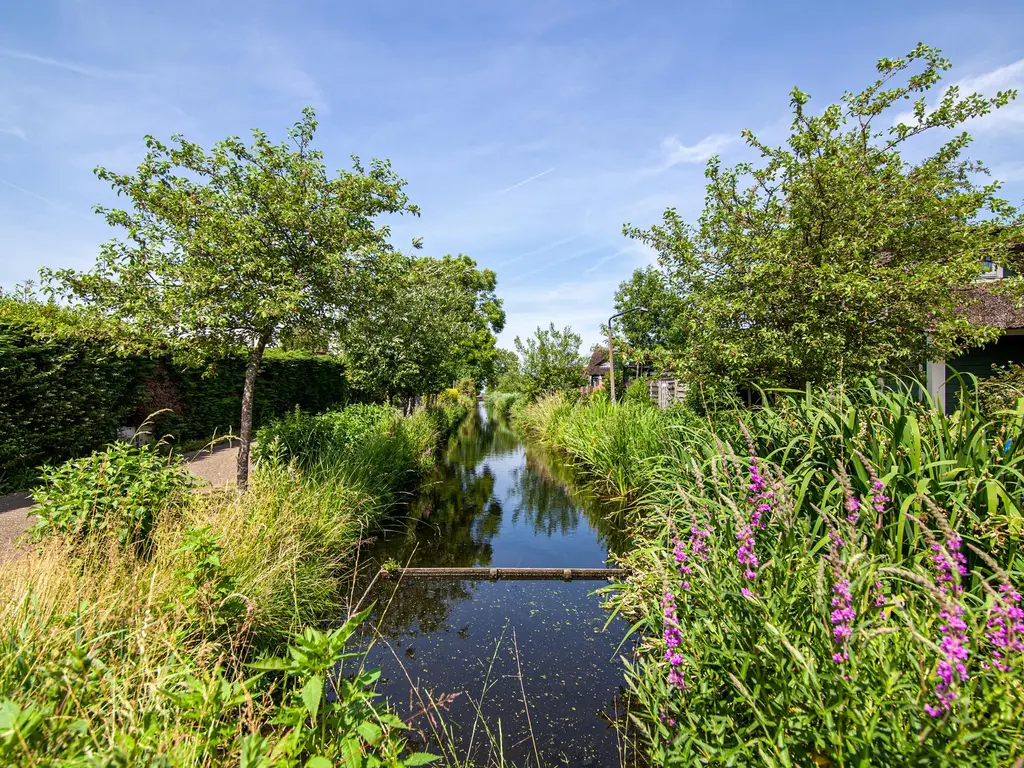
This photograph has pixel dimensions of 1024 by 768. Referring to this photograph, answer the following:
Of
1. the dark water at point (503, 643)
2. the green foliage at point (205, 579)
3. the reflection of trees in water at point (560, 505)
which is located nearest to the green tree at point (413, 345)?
the reflection of trees in water at point (560, 505)

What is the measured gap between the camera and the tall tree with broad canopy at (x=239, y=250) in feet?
17.4

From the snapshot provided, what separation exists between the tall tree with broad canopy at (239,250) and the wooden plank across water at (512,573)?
8.44 feet

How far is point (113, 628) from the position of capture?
2.71 m

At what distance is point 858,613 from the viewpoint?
75.6 inches

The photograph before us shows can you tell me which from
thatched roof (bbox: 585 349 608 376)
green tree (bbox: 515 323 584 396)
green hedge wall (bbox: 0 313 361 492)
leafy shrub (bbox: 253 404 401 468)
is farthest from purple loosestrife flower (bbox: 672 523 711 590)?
thatched roof (bbox: 585 349 608 376)

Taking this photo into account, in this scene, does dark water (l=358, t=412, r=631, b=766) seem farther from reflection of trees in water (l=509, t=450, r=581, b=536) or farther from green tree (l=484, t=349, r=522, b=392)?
green tree (l=484, t=349, r=522, b=392)

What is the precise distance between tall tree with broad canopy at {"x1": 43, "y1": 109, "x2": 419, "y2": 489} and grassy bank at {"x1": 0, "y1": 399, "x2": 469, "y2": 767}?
5.50 feet

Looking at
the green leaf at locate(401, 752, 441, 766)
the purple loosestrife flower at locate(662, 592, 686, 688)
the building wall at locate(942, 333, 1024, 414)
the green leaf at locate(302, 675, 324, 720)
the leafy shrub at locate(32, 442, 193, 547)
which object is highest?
the building wall at locate(942, 333, 1024, 414)

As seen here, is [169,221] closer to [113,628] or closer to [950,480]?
[113,628]

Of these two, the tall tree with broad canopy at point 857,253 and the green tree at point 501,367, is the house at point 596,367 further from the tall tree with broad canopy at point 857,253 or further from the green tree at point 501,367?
the tall tree with broad canopy at point 857,253

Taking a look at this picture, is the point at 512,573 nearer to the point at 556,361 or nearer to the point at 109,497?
the point at 109,497

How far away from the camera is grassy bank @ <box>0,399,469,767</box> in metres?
1.75

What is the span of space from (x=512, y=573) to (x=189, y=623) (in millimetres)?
3704

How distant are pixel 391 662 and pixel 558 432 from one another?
1230 centimetres
